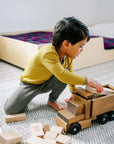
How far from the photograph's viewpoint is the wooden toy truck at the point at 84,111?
1.09 meters

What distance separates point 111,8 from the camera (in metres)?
3.57

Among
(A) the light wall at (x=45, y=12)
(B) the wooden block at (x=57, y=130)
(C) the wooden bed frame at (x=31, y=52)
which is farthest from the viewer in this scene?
(A) the light wall at (x=45, y=12)

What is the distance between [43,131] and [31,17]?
226cm

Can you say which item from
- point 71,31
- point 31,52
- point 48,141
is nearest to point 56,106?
point 48,141

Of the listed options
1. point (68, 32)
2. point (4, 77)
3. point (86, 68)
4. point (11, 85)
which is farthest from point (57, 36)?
point (86, 68)

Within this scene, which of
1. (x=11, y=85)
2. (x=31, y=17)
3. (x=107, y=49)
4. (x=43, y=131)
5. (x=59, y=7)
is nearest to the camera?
(x=43, y=131)

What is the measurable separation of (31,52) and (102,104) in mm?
1075

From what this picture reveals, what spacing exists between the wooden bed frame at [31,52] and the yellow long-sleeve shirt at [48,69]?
28.8 inches

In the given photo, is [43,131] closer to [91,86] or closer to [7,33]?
[91,86]

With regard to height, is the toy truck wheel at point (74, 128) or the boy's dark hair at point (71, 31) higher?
the boy's dark hair at point (71, 31)

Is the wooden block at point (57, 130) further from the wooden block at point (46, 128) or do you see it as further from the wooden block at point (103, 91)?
the wooden block at point (103, 91)

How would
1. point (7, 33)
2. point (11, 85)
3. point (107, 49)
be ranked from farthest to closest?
1. point (7, 33)
2. point (107, 49)
3. point (11, 85)

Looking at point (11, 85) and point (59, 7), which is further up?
point (59, 7)

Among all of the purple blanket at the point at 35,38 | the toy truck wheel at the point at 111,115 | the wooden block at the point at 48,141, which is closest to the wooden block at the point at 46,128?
the wooden block at the point at 48,141
